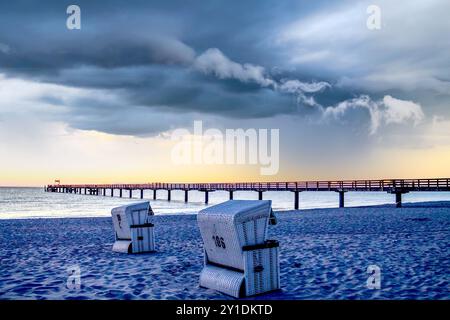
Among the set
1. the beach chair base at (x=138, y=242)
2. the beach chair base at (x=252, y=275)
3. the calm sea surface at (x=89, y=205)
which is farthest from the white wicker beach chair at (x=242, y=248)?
the calm sea surface at (x=89, y=205)

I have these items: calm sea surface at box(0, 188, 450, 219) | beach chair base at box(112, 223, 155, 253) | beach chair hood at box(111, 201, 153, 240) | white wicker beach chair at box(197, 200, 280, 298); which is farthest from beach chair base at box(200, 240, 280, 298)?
calm sea surface at box(0, 188, 450, 219)

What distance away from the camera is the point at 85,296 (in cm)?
721

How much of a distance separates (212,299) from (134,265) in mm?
3785

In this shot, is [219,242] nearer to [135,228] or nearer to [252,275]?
[252,275]

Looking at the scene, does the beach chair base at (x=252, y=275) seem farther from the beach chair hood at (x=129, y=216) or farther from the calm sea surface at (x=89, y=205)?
the calm sea surface at (x=89, y=205)

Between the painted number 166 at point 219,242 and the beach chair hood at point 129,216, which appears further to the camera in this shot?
the beach chair hood at point 129,216

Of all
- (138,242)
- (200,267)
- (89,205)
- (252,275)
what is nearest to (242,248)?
(252,275)

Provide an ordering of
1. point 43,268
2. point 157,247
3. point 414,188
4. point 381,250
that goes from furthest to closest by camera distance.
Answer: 1. point 414,188
2. point 157,247
3. point 381,250
4. point 43,268

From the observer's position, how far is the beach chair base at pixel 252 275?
6.90 meters

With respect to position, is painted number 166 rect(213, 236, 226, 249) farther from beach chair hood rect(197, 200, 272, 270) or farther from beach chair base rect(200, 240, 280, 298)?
beach chair base rect(200, 240, 280, 298)

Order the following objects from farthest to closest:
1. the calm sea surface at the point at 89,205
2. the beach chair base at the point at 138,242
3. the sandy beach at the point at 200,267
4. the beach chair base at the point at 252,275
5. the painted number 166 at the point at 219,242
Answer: the calm sea surface at the point at 89,205, the beach chair base at the point at 138,242, the sandy beach at the point at 200,267, the painted number 166 at the point at 219,242, the beach chair base at the point at 252,275

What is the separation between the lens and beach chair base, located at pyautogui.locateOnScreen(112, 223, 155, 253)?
1202 cm
